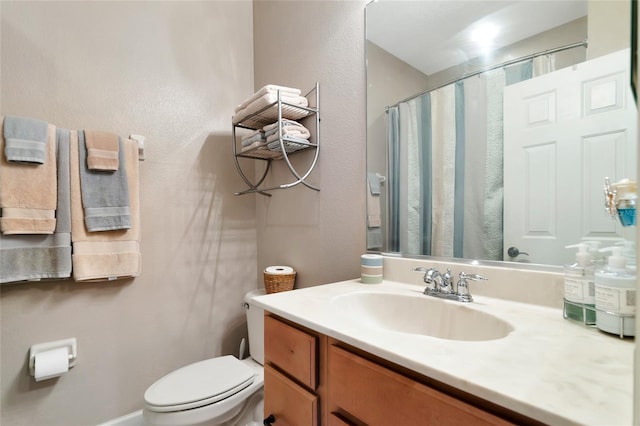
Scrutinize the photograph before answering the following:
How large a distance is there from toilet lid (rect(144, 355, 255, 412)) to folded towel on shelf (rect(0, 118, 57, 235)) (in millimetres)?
792

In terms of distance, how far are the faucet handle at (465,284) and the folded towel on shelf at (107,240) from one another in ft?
4.58

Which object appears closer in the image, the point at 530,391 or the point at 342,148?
the point at 530,391

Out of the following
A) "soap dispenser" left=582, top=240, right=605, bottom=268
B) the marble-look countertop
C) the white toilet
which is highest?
"soap dispenser" left=582, top=240, right=605, bottom=268

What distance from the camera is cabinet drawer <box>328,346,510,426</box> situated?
0.45m

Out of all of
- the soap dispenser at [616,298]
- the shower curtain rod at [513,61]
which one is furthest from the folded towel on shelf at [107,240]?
the soap dispenser at [616,298]

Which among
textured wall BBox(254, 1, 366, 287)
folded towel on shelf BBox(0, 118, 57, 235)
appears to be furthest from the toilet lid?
folded towel on shelf BBox(0, 118, 57, 235)

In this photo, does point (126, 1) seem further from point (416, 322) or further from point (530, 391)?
point (530, 391)

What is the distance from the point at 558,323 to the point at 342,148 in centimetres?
95

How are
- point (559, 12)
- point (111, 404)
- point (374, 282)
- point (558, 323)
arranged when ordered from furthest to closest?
point (111, 404) → point (374, 282) → point (559, 12) → point (558, 323)

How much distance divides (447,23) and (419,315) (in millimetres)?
984

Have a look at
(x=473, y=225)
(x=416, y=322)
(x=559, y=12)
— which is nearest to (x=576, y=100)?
(x=559, y=12)

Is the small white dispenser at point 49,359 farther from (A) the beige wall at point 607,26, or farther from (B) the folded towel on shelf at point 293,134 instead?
(A) the beige wall at point 607,26

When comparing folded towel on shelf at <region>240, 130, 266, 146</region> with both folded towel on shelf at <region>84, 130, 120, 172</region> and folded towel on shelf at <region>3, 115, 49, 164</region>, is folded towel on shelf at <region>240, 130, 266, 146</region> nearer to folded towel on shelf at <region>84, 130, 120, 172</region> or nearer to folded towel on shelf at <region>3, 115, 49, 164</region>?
folded towel on shelf at <region>84, 130, 120, 172</region>

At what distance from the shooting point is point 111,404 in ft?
4.63
